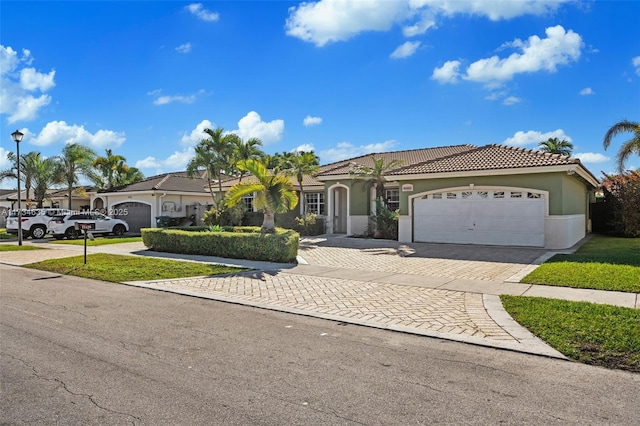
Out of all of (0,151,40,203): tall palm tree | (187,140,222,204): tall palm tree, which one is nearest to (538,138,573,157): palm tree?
(187,140,222,204): tall palm tree

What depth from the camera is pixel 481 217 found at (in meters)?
17.8

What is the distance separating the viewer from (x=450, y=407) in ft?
13.0

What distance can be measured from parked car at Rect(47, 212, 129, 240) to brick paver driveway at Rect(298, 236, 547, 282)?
14.3 metres

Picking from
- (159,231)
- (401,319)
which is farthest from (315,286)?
(159,231)

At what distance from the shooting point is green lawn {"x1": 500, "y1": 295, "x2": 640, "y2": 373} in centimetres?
521

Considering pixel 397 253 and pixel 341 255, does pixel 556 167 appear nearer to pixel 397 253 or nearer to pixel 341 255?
pixel 397 253

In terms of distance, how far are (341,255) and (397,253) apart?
2087 mm

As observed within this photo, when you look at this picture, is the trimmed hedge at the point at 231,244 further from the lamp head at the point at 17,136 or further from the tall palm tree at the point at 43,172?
the tall palm tree at the point at 43,172

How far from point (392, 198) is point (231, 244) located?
1088 centimetres

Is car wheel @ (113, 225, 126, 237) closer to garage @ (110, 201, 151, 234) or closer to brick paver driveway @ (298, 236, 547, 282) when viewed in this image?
garage @ (110, 201, 151, 234)

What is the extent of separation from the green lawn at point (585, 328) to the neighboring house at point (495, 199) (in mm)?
9484

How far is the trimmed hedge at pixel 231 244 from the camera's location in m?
14.1

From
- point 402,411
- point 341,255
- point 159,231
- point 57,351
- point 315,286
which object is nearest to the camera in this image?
point 402,411

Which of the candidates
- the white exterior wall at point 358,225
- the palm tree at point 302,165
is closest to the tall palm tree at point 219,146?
the palm tree at point 302,165
